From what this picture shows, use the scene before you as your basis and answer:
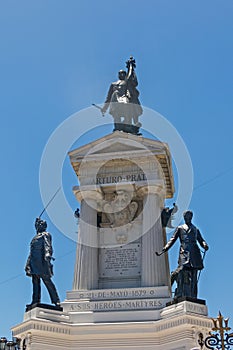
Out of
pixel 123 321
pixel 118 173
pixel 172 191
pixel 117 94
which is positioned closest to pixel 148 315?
pixel 123 321

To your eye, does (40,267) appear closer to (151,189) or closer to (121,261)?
(121,261)

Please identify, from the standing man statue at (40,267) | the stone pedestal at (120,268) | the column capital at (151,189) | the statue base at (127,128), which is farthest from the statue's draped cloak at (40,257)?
the statue base at (127,128)

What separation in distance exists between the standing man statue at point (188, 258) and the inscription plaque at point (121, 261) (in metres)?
2.48

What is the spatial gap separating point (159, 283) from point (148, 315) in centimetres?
173

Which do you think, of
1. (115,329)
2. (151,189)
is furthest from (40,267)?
(151,189)

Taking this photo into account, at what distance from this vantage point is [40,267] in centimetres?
2228

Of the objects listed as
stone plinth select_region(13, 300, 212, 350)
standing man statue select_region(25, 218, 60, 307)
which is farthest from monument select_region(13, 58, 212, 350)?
standing man statue select_region(25, 218, 60, 307)

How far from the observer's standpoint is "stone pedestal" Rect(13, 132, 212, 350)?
2075 centimetres

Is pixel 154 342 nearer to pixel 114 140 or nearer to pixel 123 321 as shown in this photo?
pixel 123 321

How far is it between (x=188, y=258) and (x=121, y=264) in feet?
13.5

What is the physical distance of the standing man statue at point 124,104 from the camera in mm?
27625

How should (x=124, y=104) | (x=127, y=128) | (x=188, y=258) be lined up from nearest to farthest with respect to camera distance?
(x=188, y=258), (x=127, y=128), (x=124, y=104)

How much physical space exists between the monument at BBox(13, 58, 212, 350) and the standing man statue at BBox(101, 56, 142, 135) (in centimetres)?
6

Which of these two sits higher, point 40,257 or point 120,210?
point 120,210
